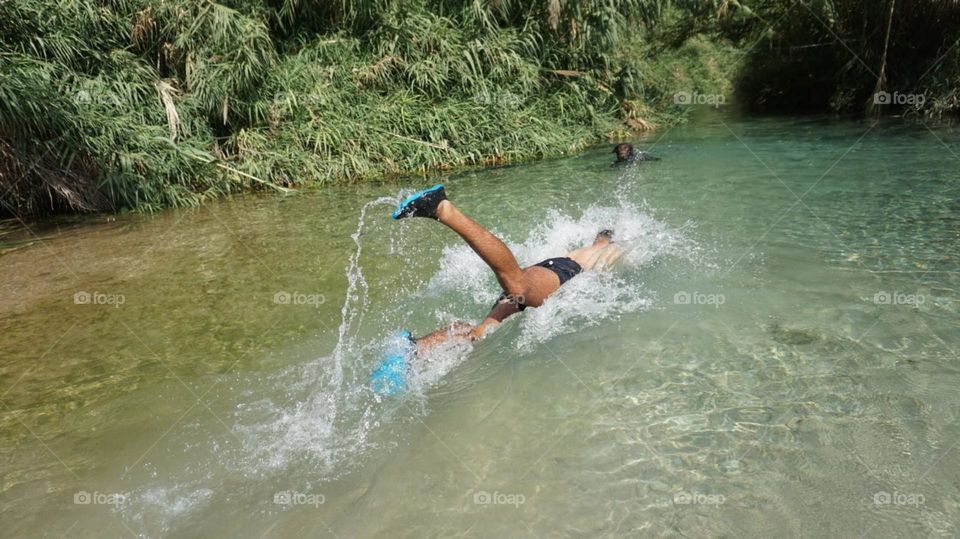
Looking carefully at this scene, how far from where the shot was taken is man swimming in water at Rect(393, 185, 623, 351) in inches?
154

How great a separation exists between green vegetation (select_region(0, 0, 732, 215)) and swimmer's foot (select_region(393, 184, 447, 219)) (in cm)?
728

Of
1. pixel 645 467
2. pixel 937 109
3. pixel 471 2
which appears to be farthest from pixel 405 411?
pixel 937 109

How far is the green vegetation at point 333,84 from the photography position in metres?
9.44

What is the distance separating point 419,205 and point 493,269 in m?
0.71

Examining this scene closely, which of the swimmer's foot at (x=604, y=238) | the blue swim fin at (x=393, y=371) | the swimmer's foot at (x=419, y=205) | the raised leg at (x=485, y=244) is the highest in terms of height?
the swimmer's foot at (x=419, y=205)

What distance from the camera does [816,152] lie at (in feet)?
34.6

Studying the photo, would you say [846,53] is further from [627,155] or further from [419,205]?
[419,205]

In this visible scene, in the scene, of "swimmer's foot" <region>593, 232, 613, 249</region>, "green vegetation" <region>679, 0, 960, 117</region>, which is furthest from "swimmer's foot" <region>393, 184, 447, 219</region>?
"green vegetation" <region>679, 0, 960, 117</region>

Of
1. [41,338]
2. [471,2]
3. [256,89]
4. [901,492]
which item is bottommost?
[41,338]

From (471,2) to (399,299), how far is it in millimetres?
9896

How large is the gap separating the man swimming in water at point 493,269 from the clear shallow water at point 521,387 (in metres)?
0.14

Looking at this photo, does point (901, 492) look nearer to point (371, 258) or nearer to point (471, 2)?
point (371, 258)

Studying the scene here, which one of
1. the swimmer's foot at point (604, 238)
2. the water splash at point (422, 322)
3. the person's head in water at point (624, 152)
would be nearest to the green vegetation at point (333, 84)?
Answer: the person's head in water at point (624, 152)

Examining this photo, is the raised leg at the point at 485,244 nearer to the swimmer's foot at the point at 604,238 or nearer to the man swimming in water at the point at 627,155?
the swimmer's foot at the point at 604,238
